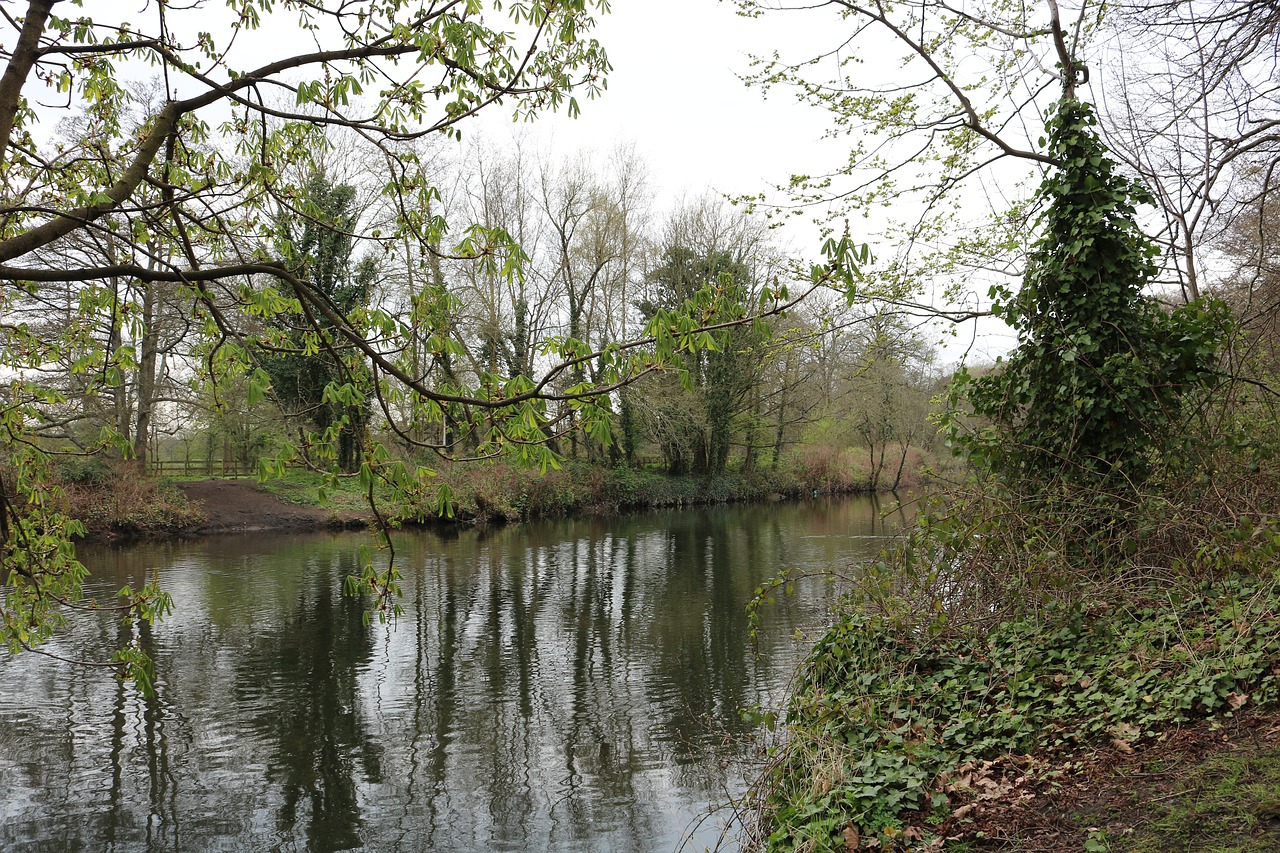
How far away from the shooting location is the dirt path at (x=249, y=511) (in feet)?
82.5

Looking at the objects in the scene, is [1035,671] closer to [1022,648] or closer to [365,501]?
[1022,648]

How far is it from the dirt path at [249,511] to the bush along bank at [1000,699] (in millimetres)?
22279

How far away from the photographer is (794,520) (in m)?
27.7

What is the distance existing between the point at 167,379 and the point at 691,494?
19.0 m

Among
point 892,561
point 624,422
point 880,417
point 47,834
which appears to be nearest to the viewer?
point 47,834

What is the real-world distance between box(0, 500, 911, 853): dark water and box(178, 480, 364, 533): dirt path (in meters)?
9.12

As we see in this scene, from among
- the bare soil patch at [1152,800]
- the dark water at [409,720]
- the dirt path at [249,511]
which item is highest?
the dirt path at [249,511]

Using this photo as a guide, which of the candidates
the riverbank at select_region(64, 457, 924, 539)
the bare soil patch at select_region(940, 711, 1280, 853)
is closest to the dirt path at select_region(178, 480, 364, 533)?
the riverbank at select_region(64, 457, 924, 539)

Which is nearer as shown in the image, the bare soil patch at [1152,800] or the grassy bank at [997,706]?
the bare soil patch at [1152,800]

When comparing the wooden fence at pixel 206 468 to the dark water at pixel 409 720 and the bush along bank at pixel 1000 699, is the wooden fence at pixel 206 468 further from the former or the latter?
the bush along bank at pixel 1000 699

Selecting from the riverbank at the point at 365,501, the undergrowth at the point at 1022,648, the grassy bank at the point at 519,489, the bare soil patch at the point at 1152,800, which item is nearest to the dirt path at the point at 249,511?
the riverbank at the point at 365,501

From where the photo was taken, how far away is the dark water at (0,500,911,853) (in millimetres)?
6453

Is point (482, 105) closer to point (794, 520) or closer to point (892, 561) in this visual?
point (892, 561)

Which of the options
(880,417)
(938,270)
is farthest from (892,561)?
(880,417)
